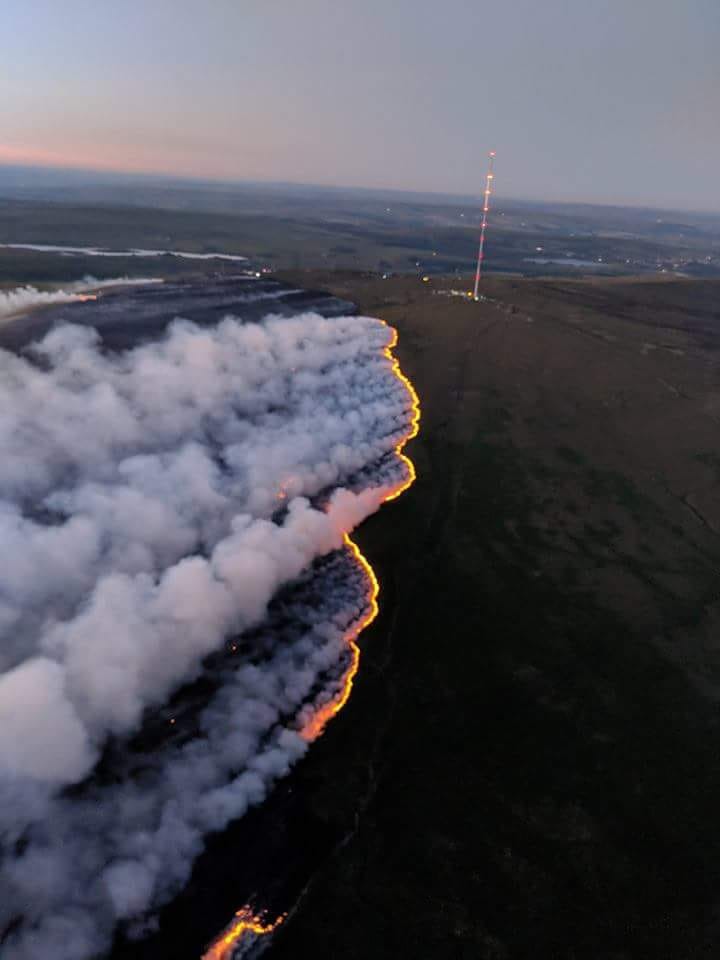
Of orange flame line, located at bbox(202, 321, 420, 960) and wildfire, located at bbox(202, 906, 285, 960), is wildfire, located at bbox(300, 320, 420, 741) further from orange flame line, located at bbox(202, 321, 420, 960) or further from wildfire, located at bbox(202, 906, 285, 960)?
wildfire, located at bbox(202, 906, 285, 960)

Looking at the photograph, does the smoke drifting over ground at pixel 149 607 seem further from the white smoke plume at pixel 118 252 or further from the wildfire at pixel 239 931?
the white smoke plume at pixel 118 252

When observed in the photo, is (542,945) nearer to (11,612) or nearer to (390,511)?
(11,612)

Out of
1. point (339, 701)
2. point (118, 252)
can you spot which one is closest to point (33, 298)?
point (339, 701)

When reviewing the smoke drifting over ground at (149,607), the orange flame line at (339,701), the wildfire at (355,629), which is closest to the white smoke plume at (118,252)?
the smoke drifting over ground at (149,607)

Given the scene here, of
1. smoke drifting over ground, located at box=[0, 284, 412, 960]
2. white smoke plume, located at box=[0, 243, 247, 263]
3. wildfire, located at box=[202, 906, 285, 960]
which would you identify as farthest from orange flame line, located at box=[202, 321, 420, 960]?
white smoke plume, located at box=[0, 243, 247, 263]

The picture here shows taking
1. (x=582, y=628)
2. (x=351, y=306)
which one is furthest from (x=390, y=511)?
(x=351, y=306)

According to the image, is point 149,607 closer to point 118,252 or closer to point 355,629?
point 355,629
